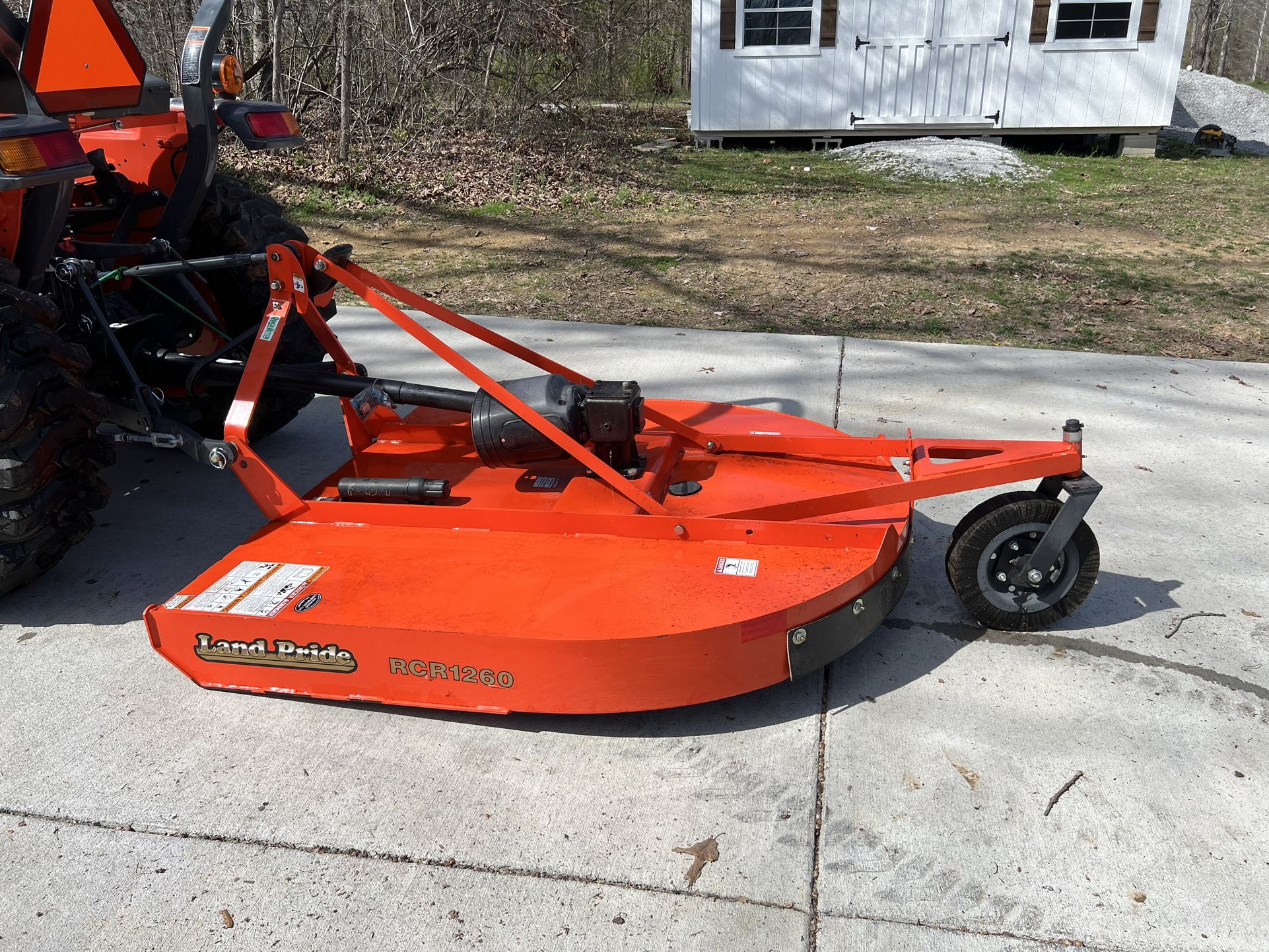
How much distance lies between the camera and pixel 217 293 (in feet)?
12.7

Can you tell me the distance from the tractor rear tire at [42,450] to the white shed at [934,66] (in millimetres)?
10896

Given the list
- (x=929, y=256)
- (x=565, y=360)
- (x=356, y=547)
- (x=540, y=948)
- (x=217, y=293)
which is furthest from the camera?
(x=929, y=256)

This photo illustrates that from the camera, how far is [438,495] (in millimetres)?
2971

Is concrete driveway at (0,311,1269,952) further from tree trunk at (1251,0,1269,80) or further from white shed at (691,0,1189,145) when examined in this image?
tree trunk at (1251,0,1269,80)

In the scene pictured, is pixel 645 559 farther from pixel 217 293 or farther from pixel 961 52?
pixel 961 52

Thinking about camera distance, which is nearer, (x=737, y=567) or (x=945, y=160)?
(x=737, y=567)

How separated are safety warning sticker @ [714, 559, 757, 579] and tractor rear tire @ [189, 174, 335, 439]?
6.19 ft

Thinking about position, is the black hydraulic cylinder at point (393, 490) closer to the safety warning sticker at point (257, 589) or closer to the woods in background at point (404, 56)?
the safety warning sticker at point (257, 589)

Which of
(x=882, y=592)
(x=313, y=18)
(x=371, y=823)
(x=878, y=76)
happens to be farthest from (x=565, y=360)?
(x=878, y=76)

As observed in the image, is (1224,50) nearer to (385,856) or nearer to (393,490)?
(393,490)

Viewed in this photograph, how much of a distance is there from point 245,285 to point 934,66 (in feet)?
34.5

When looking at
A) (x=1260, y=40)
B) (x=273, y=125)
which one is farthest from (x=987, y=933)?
(x=1260, y=40)

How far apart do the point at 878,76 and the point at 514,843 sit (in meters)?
11.9

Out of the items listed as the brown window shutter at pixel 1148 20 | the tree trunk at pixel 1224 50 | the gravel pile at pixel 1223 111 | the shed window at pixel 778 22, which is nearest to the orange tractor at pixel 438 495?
the shed window at pixel 778 22
